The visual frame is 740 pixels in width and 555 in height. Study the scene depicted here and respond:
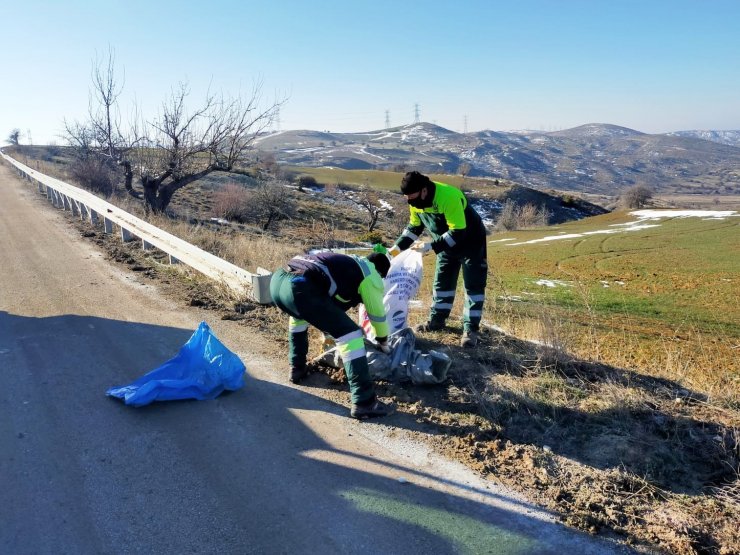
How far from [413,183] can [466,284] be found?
133cm

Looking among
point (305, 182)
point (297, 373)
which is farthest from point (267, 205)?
point (297, 373)

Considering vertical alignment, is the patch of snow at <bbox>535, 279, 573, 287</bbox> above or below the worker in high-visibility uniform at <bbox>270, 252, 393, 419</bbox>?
below

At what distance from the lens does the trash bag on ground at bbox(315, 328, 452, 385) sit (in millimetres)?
4316

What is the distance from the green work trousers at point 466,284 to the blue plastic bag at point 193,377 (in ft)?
8.23

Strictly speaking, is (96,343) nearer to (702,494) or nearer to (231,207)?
(702,494)

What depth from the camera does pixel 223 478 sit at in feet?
10.3

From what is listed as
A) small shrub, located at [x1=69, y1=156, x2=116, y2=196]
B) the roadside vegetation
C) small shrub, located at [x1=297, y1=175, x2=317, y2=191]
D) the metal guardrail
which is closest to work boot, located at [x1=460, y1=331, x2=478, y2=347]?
the roadside vegetation

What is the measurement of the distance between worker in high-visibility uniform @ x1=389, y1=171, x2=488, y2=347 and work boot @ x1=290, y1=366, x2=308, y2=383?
5.72 feet

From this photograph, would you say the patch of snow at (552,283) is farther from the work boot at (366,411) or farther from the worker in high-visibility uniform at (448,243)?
the work boot at (366,411)

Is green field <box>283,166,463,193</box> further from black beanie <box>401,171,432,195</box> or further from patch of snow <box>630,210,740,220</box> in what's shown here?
black beanie <box>401,171,432,195</box>

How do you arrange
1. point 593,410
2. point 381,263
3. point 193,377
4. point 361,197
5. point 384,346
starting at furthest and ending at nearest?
1. point 361,197
2. point 381,263
3. point 384,346
4. point 193,377
5. point 593,410

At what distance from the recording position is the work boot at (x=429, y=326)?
5.96 m

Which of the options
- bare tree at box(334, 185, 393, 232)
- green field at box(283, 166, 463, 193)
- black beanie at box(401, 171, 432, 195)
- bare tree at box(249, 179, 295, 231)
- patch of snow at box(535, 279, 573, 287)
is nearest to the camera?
black beanie at box(401, 171, 432, 195)

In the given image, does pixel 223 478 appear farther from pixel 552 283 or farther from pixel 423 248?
pixel 552 283
